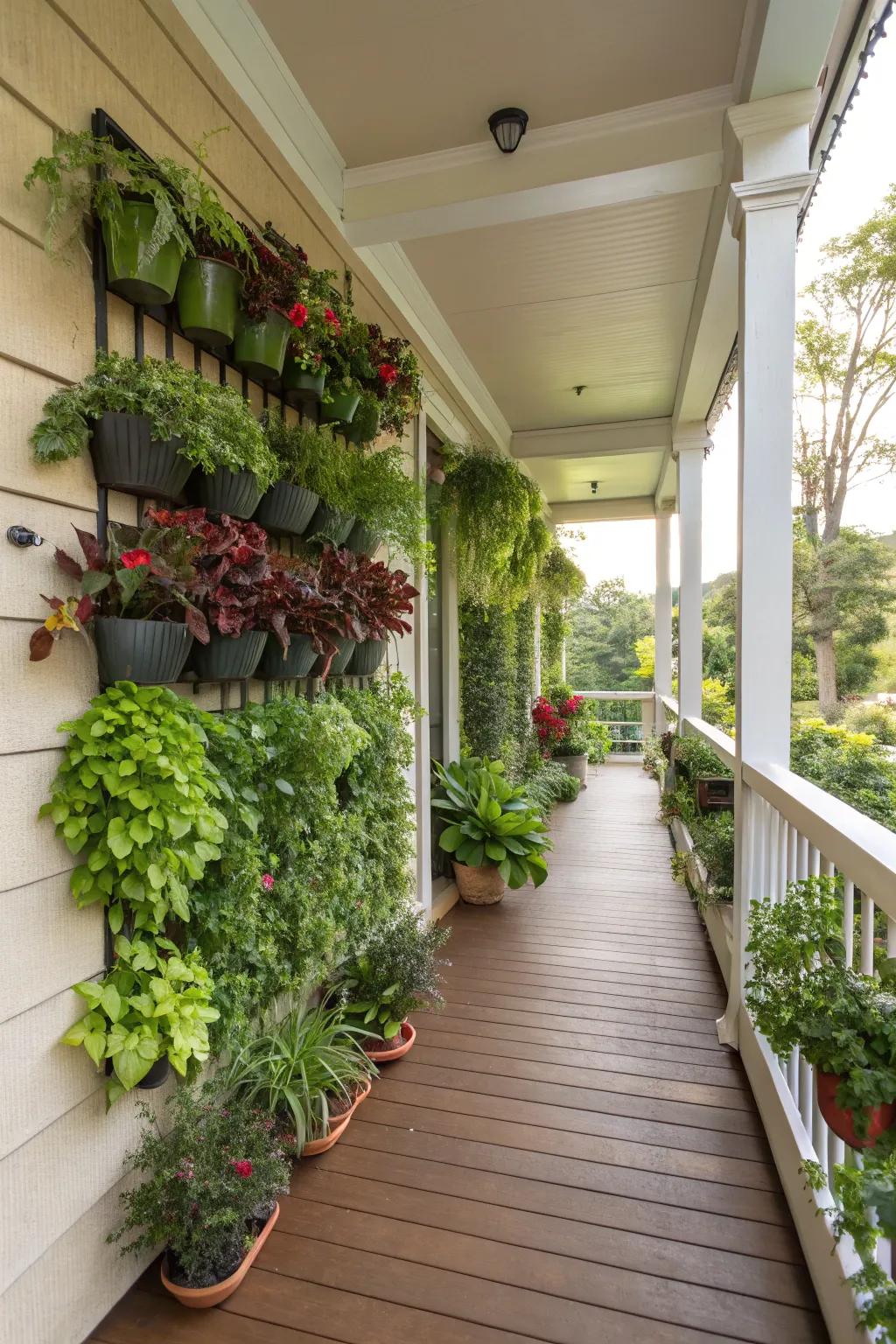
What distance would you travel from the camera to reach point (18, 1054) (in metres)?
1.31

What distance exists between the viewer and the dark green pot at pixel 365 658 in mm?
2564

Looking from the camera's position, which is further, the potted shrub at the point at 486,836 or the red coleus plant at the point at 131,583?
the potted shrub at the point at 486,836

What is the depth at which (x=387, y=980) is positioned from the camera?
102 inches

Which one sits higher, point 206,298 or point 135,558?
point 206,298

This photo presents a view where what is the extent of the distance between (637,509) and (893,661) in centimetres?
583

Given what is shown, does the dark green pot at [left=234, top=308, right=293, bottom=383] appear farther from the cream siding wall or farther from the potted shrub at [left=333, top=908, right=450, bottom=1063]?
→ the potted shrub at [left=333, top=908, right=450, bottom=1063]

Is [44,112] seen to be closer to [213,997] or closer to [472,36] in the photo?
[472,36]

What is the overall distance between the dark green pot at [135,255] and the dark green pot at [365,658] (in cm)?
129

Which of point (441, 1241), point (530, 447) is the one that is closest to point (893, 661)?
point (441, 1241)

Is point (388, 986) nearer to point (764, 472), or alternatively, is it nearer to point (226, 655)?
point (226, 655)

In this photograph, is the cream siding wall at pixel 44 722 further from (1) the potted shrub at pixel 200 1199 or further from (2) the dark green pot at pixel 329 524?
(2) the dark green pot at pixel 329 524

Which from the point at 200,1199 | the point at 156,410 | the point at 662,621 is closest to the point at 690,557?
the point at 662,621

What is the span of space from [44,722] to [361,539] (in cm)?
136

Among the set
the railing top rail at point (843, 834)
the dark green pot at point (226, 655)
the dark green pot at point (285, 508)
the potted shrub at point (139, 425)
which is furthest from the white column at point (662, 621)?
the potted shrub at point (139, 425)
